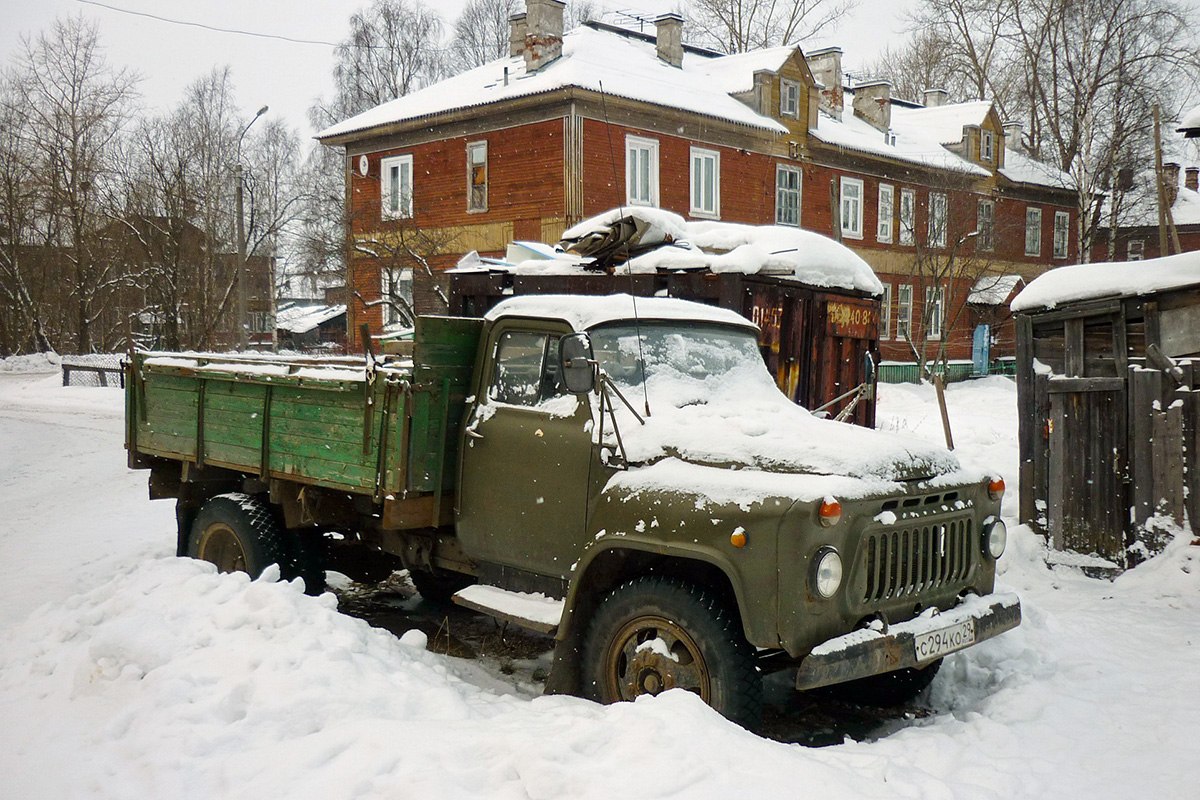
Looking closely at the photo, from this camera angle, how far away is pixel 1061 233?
39125 mm

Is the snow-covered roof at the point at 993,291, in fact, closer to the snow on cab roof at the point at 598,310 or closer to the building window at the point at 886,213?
the building window at the point at 886,213

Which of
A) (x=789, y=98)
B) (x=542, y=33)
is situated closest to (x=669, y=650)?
(x=542, y=33)

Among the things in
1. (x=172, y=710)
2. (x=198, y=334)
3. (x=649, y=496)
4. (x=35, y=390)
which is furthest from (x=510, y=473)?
(x=198, y=334)

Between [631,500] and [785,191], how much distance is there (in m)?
25.6

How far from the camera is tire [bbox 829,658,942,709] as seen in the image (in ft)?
17.9

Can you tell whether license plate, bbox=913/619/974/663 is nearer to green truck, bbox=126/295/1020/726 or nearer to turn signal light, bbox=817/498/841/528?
green truck, bbox=126/295/1020/726

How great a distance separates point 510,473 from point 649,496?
3.56 feet

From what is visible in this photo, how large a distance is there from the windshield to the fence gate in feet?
11.4

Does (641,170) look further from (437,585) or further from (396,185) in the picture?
(437,585)

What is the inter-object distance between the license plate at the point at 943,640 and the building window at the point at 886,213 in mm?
29475

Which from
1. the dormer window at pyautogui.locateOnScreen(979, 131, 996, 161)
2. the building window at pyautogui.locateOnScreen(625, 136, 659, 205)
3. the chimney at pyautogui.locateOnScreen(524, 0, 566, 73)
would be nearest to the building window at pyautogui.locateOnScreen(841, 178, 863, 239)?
the dormer window at pyautogui.locateOnScreen(979, 131, 996, 161)

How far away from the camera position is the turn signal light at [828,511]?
422 centimetres

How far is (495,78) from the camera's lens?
26562 millimetres

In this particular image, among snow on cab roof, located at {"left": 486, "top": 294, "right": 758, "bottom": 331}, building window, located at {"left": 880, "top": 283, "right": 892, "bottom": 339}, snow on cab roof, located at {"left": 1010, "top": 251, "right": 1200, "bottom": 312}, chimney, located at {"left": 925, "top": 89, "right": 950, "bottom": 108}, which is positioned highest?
chimney, located at {"left": 925, "top": 89, "right": 950, "bottom": 108}
